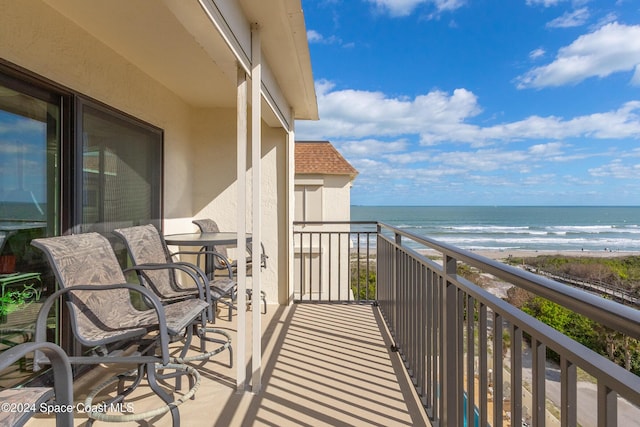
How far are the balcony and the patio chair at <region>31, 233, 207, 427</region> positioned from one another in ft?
0.96

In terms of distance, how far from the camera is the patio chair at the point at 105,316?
5.13ft

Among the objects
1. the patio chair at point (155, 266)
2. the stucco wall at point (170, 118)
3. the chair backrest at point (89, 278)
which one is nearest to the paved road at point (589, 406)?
the chair backrest at point (89, 278)

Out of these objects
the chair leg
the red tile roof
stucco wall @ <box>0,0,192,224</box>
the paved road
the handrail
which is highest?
the red tile roof

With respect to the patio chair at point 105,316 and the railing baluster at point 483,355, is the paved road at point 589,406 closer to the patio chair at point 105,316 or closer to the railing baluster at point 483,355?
the railing baluster at point 483,355

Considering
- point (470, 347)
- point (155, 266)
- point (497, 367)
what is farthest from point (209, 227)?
point (497, 367)

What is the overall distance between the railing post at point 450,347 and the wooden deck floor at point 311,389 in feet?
1.46

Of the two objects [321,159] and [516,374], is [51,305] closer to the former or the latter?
[516,374]

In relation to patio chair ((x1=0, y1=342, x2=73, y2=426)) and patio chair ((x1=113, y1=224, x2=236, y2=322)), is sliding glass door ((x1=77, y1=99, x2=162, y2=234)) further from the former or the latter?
patio chair ((x1=0, y1=342, x2=73, y2=426))

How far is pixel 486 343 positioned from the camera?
3.77 ft

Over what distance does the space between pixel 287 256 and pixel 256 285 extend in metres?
1.83

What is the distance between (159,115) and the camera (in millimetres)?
3324

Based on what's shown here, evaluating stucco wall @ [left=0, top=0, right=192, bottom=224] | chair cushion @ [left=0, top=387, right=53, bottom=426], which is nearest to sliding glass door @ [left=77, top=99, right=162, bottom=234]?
stucco wall @ [left=0, top=0, right=192, bottom=224]

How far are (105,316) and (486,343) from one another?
1774 millimetres

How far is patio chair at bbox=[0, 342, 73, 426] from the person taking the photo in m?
0.90
